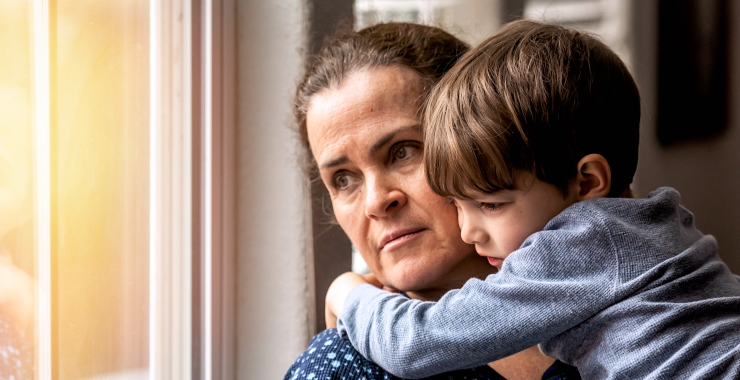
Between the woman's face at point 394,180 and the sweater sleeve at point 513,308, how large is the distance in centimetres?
23

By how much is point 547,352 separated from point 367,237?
46 cm

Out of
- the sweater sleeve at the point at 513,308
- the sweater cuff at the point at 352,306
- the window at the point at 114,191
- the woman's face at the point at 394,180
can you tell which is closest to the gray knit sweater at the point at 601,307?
the sweater sleeve at the point at 513,308

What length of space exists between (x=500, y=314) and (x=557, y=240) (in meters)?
0.14

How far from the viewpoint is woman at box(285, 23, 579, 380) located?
3.73 feet

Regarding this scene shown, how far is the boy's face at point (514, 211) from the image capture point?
3.01 feet

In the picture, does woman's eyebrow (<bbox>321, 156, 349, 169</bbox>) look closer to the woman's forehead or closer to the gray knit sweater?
the woman's forehead

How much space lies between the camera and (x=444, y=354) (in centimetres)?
87

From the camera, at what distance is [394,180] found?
1.17 metres

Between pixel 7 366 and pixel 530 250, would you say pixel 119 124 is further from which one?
pixel 530 250

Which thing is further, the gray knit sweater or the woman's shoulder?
the woman's shoulder

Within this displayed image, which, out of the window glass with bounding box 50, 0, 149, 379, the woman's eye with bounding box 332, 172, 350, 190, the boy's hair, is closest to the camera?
the boy's hair

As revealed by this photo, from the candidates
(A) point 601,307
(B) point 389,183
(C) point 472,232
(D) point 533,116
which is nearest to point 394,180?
(B) point 389,183

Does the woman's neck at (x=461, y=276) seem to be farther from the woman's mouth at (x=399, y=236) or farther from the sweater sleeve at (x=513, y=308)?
the sweater sleeve at (x=513, y=308)

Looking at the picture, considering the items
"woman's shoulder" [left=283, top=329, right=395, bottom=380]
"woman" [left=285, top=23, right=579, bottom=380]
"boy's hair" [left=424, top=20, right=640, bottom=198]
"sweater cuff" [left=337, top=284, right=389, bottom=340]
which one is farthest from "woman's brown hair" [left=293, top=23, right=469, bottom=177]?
"woman's shoulder" [left=283, top=329, right=395, bottom=380]
